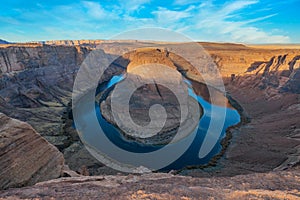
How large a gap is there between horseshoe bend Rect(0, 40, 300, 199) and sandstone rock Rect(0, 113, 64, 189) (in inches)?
1.7

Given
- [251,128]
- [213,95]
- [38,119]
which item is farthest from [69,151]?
[213,95]

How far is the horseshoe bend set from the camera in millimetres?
7410

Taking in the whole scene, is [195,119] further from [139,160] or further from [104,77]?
[104,77]

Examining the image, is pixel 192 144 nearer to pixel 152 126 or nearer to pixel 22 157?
pixel 152 126

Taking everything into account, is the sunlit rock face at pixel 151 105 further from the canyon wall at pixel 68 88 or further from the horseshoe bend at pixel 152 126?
the canyon wall at pixel 68 88

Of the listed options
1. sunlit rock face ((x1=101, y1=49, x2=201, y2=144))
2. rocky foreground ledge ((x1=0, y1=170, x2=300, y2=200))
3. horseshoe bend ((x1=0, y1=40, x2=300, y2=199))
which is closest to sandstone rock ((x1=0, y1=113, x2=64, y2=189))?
horseshoe bend ((x1=0, y1=40, x2=300, y2=199))

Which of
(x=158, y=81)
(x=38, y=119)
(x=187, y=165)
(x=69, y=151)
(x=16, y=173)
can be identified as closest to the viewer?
(x=16, y=173)

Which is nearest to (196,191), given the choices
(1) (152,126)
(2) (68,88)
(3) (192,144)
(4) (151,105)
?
(3) (192,144)

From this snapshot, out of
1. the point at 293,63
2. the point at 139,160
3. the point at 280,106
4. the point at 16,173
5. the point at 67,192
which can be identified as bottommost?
the point at 139,160

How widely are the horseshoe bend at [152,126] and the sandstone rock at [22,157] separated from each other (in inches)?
1.7

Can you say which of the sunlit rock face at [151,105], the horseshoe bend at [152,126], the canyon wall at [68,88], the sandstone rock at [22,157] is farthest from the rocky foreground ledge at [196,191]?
the sunlit rock face at [151,105]

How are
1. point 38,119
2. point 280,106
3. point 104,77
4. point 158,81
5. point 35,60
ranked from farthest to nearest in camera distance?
point 104,77 < point 35,60 < point 158,81 < point 280,106 < point 38,119

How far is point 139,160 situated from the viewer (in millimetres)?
25328

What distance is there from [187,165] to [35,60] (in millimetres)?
48502
